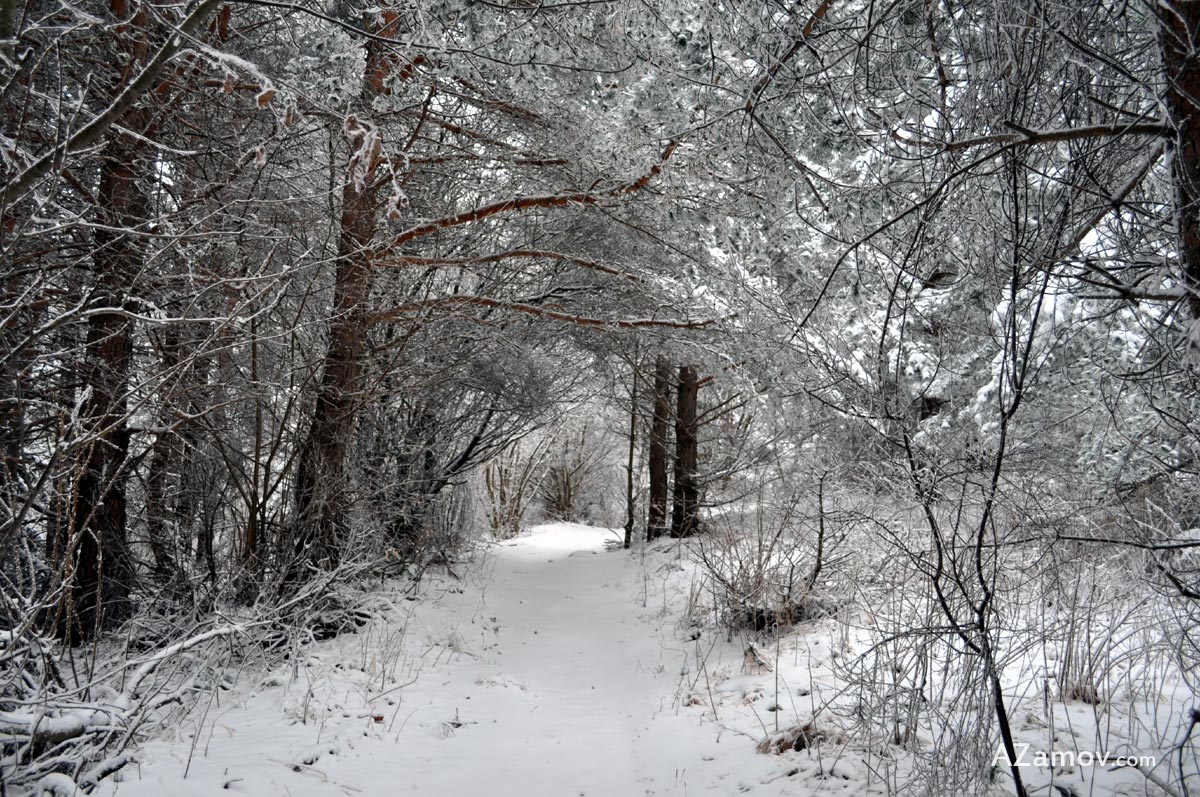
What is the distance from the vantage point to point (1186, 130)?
220 centimetres

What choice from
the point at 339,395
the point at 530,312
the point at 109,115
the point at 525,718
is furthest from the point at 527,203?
the point at 109,115

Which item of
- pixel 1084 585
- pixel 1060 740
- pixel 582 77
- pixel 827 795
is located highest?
pixel 582 77

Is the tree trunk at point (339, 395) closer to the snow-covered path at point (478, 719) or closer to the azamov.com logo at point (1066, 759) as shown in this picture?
the snow-covered path at point (478, 719)

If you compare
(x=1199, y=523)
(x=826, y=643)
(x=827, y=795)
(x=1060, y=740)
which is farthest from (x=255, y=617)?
(x=1199, y=523)

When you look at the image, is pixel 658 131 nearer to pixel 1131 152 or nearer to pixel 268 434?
pixel 1131 152

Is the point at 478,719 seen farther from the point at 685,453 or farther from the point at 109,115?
the point at 685,453

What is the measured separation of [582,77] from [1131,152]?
4.10 m

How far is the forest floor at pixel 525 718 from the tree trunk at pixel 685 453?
376 cm

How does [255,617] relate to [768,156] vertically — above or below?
below

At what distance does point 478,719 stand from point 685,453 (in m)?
6.99

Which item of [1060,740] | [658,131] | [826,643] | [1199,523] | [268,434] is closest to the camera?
[1060,740]

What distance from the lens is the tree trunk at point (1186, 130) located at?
2.12m

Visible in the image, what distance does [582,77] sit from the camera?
18.9ft

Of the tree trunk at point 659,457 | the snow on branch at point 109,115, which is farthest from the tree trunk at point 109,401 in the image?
the tree trunk at point 659,457
